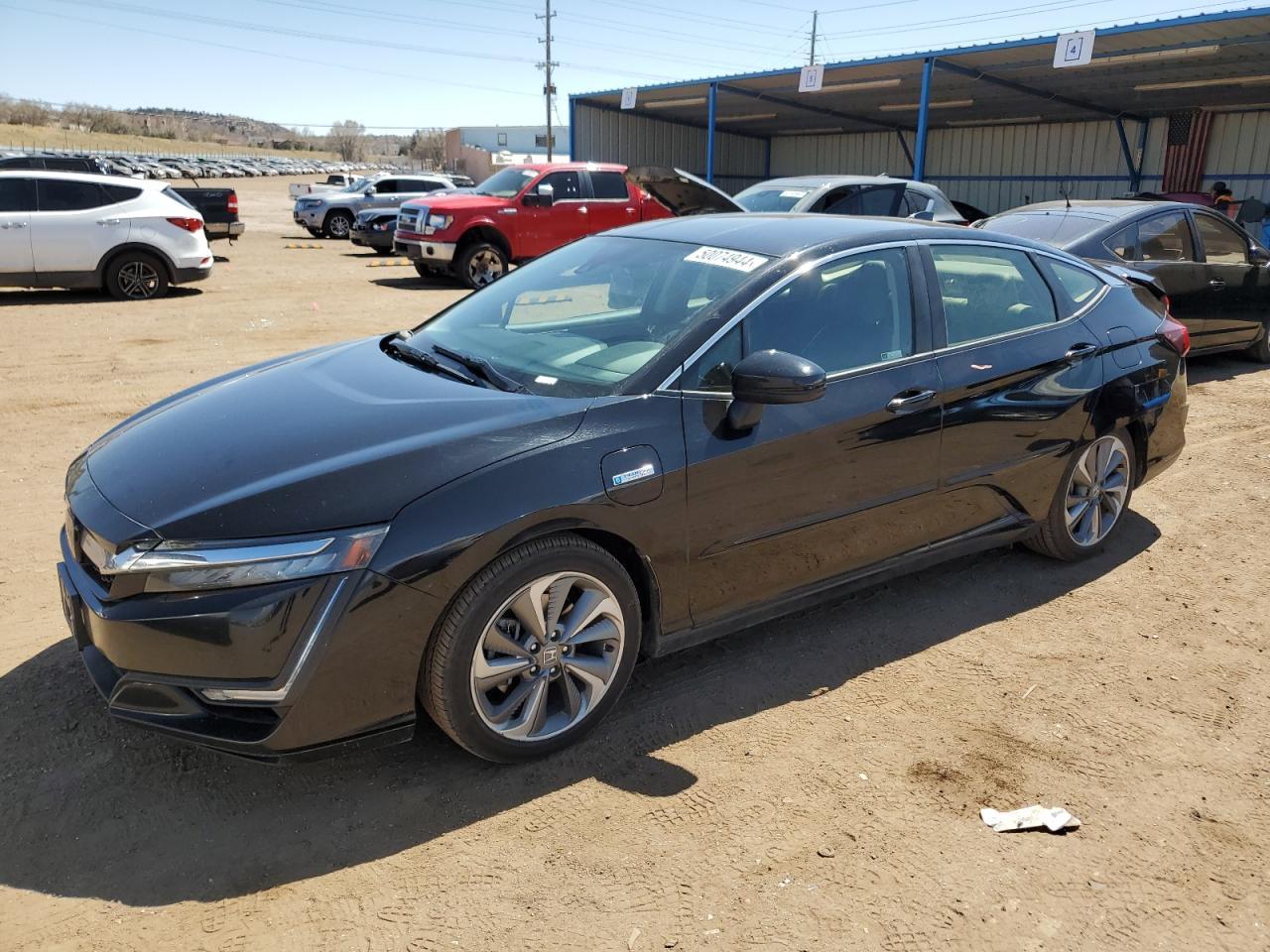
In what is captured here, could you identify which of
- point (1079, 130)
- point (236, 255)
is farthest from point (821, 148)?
point (236, 255)

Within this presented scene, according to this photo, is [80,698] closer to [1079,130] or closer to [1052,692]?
[1052,692]

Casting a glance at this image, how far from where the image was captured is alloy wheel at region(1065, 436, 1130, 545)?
462cm

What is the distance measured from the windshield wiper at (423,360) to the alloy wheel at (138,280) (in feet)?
33.6

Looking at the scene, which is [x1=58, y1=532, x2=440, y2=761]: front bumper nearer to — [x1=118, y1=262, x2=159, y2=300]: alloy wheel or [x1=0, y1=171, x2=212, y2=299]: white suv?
[x1=0, y1=171, x2=212, y2=299]: white suv

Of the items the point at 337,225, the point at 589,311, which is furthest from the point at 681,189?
the point at 337,225

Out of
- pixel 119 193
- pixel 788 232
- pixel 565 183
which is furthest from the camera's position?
pixel 565 183

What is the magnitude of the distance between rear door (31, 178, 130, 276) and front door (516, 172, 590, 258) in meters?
5.45

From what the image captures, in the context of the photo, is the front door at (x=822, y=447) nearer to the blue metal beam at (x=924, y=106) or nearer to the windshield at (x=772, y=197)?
the windshield at (x=772, y=197)

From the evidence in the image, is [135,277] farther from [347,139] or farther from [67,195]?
[347,139]

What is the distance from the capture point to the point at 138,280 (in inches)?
500

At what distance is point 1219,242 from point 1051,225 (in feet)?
5.73

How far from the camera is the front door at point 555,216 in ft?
49.1

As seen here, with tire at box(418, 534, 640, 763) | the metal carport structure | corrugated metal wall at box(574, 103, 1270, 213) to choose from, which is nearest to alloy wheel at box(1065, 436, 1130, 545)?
tire at box(418, 534, 640, 763)

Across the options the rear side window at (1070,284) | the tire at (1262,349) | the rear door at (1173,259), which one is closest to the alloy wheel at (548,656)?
the rear side window at (1070,284)
